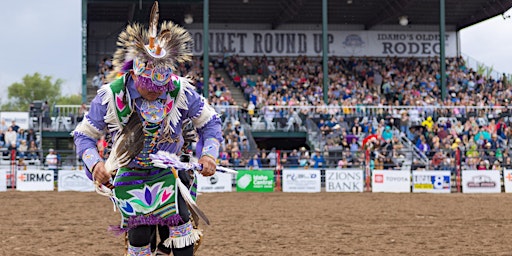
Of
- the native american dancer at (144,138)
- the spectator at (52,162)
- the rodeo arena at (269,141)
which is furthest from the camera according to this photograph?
the spectator at (52,162)

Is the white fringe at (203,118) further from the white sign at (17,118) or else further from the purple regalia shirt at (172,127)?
the white sign at (17,118)

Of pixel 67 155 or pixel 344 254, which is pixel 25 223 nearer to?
pixel 344 254

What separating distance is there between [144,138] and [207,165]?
487mm

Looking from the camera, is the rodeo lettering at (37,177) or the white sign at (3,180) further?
the rodeo lettering at (37,177)

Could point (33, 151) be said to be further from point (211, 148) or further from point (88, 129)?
point (211, 148)

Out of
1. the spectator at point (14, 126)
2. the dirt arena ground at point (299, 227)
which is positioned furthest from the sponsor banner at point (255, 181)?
the spectator at point (14, 126)

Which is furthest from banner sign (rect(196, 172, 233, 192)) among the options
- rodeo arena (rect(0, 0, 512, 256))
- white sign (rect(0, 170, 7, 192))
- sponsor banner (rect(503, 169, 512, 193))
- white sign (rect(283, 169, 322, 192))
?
sponsor banner (rect(503, 169, 512, 193))

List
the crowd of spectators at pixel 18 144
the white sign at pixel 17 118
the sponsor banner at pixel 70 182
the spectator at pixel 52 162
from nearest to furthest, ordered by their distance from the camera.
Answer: the sponsor banner at pixel 70 182 → the spectator at pixel 52 162 → the crowd of spectators at pixel 18 144 → the white sign at pixel 17 118

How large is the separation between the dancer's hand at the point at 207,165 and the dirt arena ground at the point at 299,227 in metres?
3.17

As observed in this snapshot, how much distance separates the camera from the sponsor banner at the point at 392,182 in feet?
68.5

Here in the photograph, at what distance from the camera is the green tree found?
2840 inches

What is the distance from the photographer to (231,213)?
42.5 feet

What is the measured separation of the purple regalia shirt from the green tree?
68310mm

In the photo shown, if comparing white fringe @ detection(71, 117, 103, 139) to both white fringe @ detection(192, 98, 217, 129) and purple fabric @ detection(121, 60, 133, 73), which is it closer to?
purple fabric @ detection(121, 60, 133, 73)
